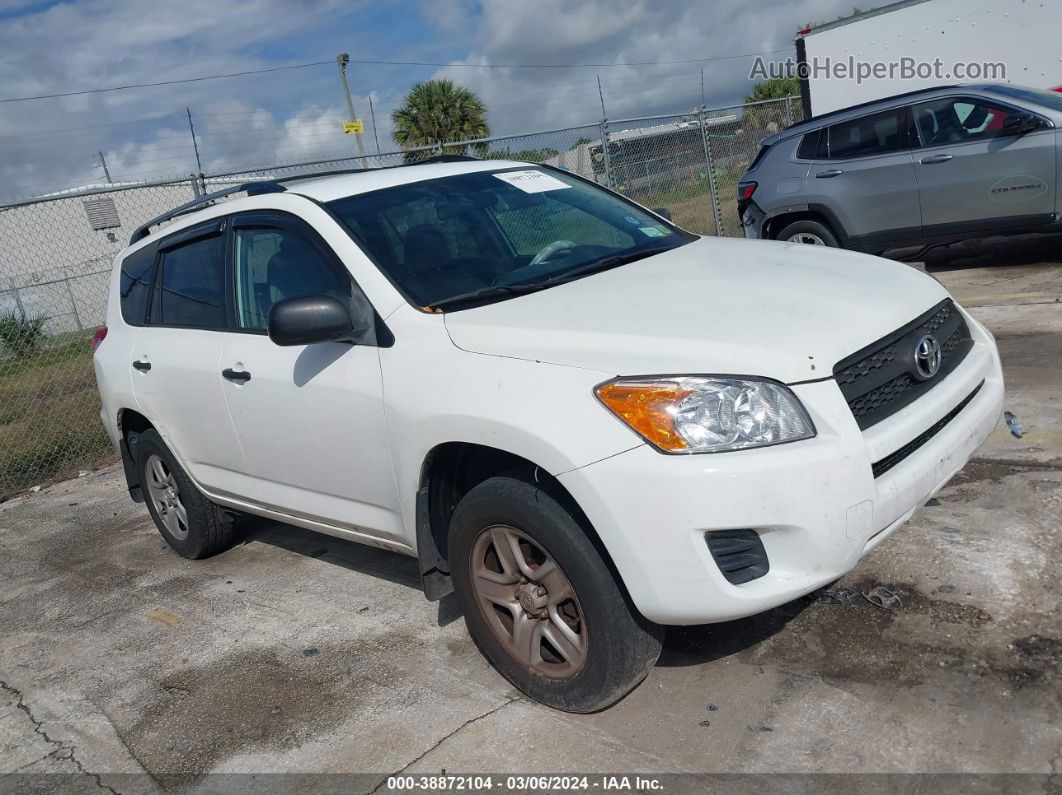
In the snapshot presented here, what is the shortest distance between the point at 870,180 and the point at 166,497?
6855 mm

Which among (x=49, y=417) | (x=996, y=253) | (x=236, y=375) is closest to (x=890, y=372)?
(x=236, y=375)

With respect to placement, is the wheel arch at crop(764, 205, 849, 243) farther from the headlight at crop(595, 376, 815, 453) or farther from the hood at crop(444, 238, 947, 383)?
the headlight at crop(595, 376, 815, 453)

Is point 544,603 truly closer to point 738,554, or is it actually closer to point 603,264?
point 738,554

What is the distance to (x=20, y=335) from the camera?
10.9 metres

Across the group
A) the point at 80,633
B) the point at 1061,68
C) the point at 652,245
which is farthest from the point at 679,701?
the point at 1061,68

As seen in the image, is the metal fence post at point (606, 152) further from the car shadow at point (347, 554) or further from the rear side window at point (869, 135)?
the car shadow at point (347, 554)

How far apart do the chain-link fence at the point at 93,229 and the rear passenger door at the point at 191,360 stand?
298 cm

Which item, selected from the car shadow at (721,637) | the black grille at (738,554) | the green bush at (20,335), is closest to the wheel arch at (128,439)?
the car shadow at (721,637)

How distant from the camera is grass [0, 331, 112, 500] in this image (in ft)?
26.6

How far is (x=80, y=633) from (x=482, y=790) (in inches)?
106

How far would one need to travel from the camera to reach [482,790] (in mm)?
2875

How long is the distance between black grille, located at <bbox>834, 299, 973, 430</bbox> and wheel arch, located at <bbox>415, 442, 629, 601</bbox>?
1.05 meters

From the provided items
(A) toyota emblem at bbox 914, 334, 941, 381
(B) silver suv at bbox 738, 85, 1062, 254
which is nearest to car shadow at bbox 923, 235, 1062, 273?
(B) silver suv at bbox 738, 85, 1062, 254

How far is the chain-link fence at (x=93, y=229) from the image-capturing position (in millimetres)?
8602
